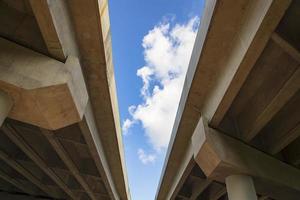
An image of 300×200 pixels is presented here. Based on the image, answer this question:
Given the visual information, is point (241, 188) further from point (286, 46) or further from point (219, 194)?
point (219, 194)

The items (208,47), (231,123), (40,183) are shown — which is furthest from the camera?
(40,183)

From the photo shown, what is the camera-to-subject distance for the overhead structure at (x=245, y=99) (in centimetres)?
555

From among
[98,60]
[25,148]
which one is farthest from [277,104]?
[25,148]

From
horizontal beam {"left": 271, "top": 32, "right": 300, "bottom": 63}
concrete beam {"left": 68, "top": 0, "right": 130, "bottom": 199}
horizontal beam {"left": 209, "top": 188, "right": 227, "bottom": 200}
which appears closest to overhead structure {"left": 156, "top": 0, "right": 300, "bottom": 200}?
horizontal beam {"left": 271, "top": 32, "right": 300, "bottom": 63}

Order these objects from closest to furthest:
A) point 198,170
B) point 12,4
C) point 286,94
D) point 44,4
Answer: point 44,4
point 12,4
point 286,94
point 198,170

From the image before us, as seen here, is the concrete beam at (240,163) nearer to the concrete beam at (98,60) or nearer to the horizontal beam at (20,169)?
the concrete beam at (98,60)

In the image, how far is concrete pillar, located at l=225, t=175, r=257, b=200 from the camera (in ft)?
25.1

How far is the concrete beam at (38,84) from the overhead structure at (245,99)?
9.89ft

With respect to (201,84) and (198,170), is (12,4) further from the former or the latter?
(198,170)

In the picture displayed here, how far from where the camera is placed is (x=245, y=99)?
789 centimetres

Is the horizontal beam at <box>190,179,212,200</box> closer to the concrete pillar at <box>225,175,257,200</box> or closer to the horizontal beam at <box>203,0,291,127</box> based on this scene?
the concrete pillar at <box>225,175,257,200</box>

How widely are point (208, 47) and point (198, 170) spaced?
23.5 ft

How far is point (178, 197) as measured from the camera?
51.4 ft

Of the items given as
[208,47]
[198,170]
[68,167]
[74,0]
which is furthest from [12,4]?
[198,170]
